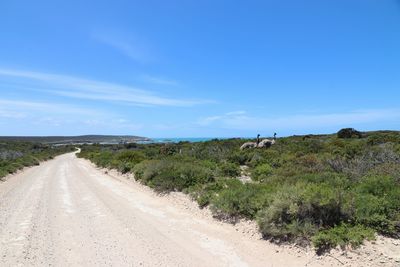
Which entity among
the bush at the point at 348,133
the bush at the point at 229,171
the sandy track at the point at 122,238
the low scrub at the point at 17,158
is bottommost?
the sandy track at the point at 122,238

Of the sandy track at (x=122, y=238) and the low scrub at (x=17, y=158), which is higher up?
the low scrub at (x=17, y=158)

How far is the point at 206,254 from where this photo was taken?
729cm

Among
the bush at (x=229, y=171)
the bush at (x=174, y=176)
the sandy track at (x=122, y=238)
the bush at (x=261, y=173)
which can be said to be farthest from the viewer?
the bush at (x=229, y=171)

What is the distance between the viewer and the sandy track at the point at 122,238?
22.9 feet

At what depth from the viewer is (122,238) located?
8.44m

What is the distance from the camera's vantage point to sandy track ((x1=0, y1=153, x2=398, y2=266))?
697cm

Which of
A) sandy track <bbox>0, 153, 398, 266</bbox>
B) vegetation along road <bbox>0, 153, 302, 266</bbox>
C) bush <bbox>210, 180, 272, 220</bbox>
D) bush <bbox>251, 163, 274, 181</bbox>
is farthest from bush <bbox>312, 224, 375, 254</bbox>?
bush <bbox>251, 163, 274, 181</bbox>

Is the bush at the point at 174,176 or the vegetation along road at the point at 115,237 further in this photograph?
the bush at the point at 174,176

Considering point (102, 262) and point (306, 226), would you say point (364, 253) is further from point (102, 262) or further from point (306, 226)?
point (102, 262)

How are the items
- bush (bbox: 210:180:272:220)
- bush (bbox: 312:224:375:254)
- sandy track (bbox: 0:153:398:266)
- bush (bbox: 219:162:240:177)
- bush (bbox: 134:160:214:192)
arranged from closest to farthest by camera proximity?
bush (bbox: 312:224:375:254) < sandy track (bbox: 0:153:398:266) < bush (bbox: 210:180:272:220) < bush (bbox: 134:160:214:192) < bush (bbox: 219:162:240:177)

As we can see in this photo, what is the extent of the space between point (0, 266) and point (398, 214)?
765 cm

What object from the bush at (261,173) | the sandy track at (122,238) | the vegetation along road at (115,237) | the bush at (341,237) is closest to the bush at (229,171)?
the bush at (261,173)

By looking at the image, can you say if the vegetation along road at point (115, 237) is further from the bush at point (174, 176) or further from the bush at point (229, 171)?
the bush at point (229, 171)

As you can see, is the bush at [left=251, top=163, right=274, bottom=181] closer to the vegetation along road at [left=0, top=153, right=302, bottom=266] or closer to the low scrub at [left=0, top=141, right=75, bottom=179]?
the vegetation along road at [left=0, top=153, right=302, bottom=266]
